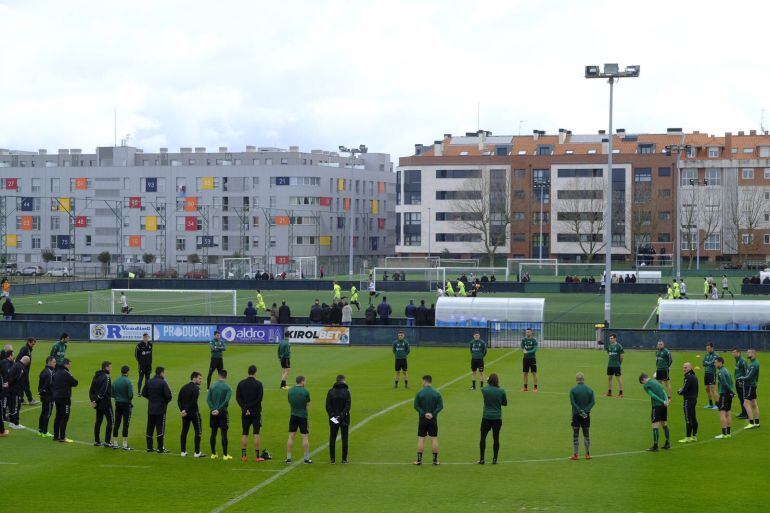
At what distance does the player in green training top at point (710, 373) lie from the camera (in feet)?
82.8

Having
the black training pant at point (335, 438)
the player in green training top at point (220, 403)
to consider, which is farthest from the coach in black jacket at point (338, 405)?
the player in green training top at point (220, 403)

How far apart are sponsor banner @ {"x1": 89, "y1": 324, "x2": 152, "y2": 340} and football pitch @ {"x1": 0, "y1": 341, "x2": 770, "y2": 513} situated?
16.5 m

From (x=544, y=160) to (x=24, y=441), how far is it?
113 meters

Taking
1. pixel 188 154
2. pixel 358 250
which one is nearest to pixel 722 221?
pixel 358 250

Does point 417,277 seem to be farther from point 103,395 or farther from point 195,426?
point 195,426

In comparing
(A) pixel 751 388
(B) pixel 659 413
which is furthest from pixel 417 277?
(B) pixel 659 413

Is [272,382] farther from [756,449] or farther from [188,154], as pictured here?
[188,154]

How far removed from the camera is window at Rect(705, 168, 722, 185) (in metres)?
128

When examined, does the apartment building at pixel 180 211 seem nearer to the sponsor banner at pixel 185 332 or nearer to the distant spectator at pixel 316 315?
the distant spectator at pixel 316 315

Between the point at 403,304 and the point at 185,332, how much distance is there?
1018 inches

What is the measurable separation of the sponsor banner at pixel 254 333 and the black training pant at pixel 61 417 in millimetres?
22840

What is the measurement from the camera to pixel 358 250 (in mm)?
145500

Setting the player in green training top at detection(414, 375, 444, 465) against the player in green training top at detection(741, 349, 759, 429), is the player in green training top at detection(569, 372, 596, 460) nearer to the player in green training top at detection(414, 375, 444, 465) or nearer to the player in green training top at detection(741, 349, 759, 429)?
the player in green training top at detection(414, 375, 444, 465)

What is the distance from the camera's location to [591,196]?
125562mm
